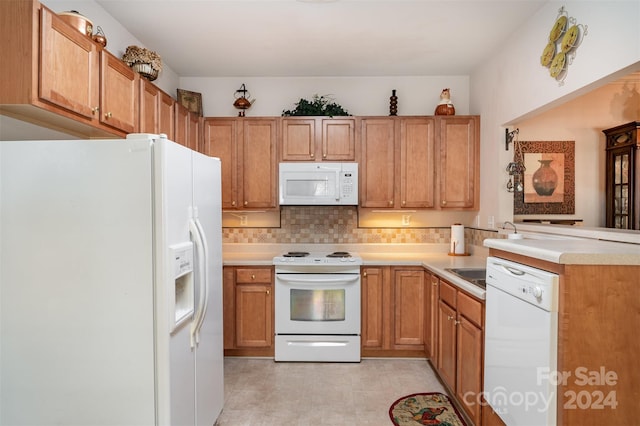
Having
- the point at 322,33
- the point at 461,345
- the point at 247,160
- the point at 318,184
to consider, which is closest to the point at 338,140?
the point at 318,184

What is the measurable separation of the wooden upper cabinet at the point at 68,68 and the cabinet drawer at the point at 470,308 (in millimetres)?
2394

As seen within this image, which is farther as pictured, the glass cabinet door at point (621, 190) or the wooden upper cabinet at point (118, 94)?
the glass cabinet door at point (621, 190)

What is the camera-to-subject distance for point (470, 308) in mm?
2219

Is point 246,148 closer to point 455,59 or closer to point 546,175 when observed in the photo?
point 455,59

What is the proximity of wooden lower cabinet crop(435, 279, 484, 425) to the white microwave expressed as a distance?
1.20m

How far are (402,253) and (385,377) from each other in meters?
1.28

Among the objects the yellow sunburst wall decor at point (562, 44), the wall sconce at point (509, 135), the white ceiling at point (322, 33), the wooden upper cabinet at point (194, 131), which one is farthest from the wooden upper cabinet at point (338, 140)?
the yellow sunburst wall decor at point (562, 44)

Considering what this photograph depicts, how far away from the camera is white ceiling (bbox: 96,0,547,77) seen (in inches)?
94.6

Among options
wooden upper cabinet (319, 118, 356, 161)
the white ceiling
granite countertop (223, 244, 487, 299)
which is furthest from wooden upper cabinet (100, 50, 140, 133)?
wooden upper cabinet (319, 118, 356, 161)

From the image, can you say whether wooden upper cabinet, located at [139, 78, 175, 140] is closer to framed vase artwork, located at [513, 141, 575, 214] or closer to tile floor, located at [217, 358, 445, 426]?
tile floor, located at [217, 358, 445, 426]

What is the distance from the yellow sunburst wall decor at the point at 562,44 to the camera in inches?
80.1

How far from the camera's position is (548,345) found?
1.44 meters

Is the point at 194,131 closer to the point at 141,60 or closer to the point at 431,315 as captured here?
the point at 141,60

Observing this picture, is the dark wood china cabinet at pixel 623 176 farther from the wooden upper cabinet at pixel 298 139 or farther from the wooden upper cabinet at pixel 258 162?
the wooden upper cabinet at pixel 258 162
